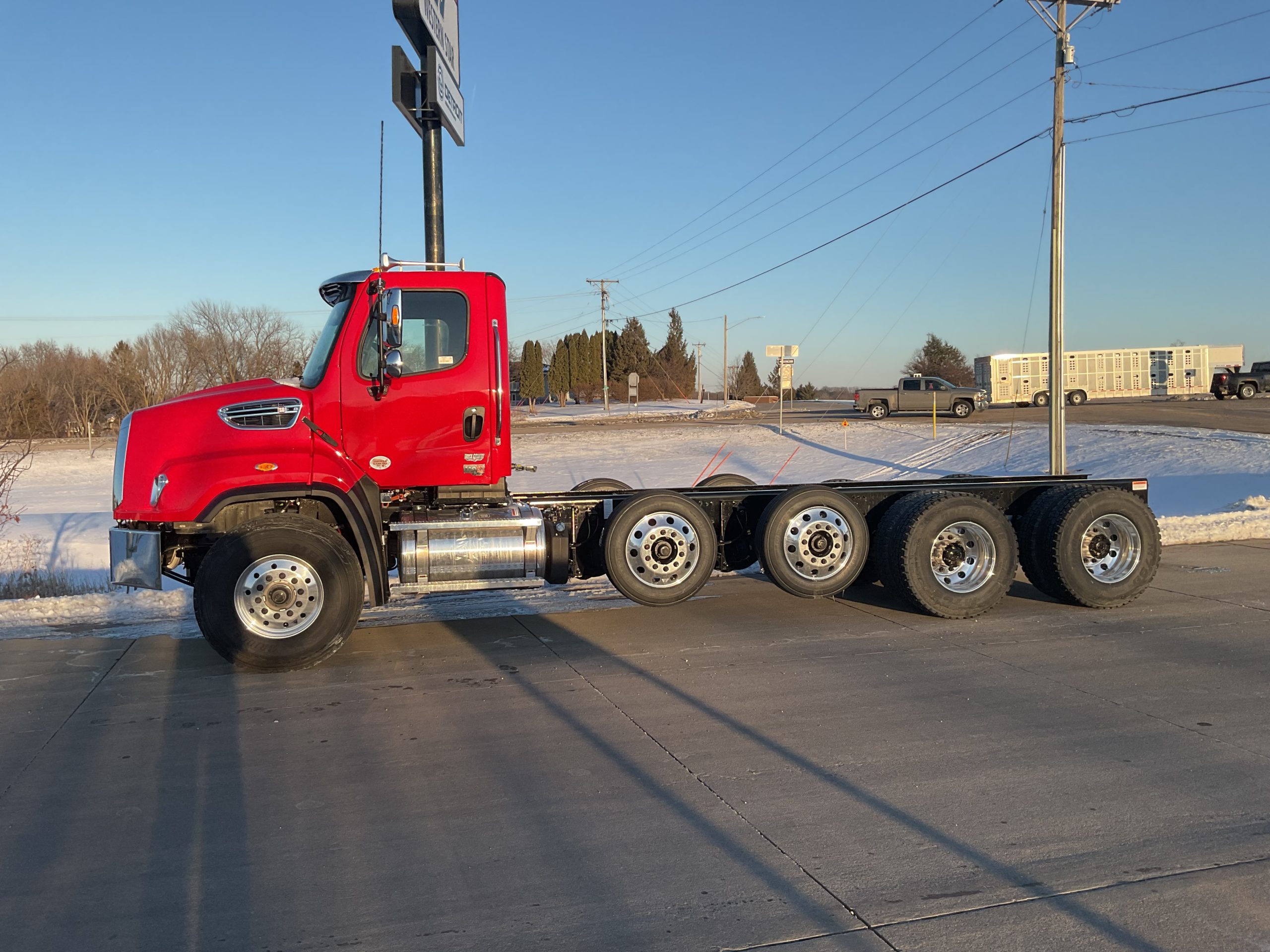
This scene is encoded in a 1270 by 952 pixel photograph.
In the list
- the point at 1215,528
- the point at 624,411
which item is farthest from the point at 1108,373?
the point at 1215,528

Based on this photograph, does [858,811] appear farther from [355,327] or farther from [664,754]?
[355,327]

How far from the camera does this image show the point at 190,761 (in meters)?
5.46

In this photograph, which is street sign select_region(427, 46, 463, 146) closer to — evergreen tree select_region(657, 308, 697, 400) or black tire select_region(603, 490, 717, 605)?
black tire select_region(603, 490, 717, 605)

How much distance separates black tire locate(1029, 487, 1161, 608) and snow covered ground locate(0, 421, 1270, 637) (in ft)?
13.4

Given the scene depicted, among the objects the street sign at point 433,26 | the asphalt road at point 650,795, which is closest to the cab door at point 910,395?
the street sign at point 433,26

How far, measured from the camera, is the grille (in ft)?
24.1

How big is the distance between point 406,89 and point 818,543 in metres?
8.38

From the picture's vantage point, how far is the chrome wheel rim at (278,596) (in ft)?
23.6

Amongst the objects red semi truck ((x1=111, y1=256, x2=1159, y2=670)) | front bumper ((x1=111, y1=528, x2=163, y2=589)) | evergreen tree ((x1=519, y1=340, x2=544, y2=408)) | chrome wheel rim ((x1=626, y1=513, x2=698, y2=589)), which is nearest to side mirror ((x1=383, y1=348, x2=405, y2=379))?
red semi truck ((x1=111, y1=256, x2=1159, y2=670))

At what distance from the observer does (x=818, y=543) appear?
29.1 ft

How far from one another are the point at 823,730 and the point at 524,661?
2.60 metres

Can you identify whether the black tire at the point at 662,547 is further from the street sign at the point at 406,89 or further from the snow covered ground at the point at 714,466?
the street sign at the point at 406,89

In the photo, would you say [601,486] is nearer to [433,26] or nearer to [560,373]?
[433,26]

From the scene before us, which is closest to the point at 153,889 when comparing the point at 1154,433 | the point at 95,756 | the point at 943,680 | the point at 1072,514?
the point at 95,756
